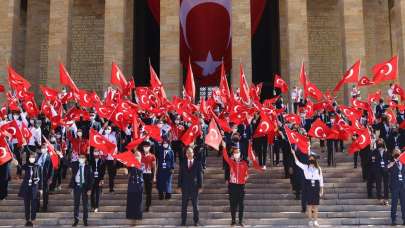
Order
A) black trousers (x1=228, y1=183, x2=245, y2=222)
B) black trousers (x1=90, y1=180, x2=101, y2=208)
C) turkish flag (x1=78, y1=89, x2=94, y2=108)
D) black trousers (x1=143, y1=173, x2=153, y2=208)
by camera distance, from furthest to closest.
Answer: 1. turkish flag (x1=78, y1=89, x2=94, y2=108)
2. black trousers (x1=90, y1=180, x2=101, y2=208)
3. black trousers (x1=143, y1=173, x2=153, y2=208)
4. black trousers (x1=228, y1=183, x2=245, y2=222)

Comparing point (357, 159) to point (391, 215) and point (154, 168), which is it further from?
point (154, 168)

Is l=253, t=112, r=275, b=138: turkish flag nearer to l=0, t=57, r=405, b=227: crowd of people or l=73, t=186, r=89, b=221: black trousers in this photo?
l=0, t=57, r=405, b=227: crowd of people

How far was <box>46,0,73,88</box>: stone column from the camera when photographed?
24.3 m

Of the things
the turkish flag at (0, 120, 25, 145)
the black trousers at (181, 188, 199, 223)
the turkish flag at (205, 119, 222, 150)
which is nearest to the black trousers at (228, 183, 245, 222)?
the black trousers at (181, 188, 199, 223)

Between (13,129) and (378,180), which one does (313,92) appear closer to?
(378,180)

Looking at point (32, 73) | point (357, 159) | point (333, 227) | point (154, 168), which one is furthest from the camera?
point (32, 73)

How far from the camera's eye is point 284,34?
2598 centimetres

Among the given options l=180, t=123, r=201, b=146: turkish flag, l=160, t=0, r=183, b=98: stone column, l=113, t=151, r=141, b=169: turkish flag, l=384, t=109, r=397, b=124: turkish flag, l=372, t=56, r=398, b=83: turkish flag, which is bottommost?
l=113, t=151, r=141, b=169: turkish flag

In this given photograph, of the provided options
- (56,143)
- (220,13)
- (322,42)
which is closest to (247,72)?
(220,13)

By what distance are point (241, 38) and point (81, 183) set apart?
13746 mm

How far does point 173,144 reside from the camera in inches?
648

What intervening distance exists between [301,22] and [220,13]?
4061 millimetres

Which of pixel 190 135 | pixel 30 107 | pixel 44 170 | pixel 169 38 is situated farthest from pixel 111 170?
pixel 169 38

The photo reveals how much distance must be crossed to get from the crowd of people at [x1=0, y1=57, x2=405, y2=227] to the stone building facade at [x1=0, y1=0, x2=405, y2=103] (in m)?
5.52
